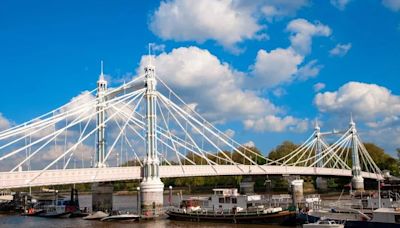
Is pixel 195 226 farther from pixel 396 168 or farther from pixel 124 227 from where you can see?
pixel 396 168

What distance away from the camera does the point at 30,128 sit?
52.4 meters

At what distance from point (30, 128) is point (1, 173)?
7.59m

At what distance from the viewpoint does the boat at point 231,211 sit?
47.8 meters

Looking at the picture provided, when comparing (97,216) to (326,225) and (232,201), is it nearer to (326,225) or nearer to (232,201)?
(232,201)

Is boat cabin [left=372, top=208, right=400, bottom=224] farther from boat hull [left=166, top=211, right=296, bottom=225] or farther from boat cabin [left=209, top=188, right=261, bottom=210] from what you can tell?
boat cabin [left=209, top=188, right=261, bottom=210]

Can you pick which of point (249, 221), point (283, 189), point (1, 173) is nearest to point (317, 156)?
point (283, 189)

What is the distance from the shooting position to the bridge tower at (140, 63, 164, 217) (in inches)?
2339

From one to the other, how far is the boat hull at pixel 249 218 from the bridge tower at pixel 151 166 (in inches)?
251

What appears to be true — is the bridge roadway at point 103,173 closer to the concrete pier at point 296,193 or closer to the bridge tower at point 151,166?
the bridge tower at point 151,166

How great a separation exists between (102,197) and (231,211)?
2202 centimetres

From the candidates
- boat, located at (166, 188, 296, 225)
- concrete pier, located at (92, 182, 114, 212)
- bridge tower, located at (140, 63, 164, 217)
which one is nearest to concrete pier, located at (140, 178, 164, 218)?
bridge tower, located at (140, 63, 164, 217)

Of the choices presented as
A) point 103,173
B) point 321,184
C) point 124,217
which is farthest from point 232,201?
point 321,184

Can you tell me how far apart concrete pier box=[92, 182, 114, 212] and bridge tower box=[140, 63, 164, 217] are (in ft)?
25.5

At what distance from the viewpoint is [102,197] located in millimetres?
66188
